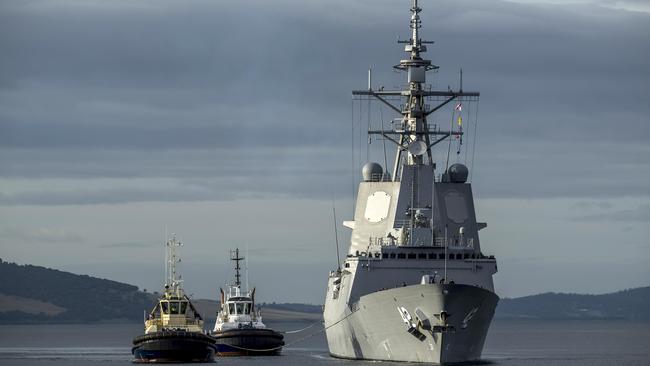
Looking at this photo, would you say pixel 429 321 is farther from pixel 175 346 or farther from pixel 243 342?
pixel 243 342

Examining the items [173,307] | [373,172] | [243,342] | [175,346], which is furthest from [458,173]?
[175,346]

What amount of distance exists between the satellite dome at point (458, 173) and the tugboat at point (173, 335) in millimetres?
15081

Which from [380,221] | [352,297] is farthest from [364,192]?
[352,297]

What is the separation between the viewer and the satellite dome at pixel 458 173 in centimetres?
8462

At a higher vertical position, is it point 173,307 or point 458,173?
point 458,173

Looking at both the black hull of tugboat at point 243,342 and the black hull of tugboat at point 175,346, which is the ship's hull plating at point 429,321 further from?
the black hull of tugboat at point 243,342

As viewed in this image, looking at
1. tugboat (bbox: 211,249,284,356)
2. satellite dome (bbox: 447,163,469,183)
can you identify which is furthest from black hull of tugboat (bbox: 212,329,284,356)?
satellite dome (bbox: 447,163,469,183)

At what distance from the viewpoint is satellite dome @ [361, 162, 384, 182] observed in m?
86.3

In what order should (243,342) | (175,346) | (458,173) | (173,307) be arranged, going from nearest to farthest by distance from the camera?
(175,346) → (173,307) → (458,173) → (243,342)

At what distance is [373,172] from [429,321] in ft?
51.1

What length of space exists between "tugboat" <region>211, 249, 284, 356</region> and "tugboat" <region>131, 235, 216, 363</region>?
23.6 feet

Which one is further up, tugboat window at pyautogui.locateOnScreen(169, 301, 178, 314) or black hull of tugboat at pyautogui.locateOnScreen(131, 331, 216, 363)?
tugboat window at pyautogui.locateOnScreen(169, 301, 178, 314)

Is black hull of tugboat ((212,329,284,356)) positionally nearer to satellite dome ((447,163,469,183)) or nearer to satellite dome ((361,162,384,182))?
satellite dome ((361,162,384,182))

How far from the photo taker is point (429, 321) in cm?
7269
